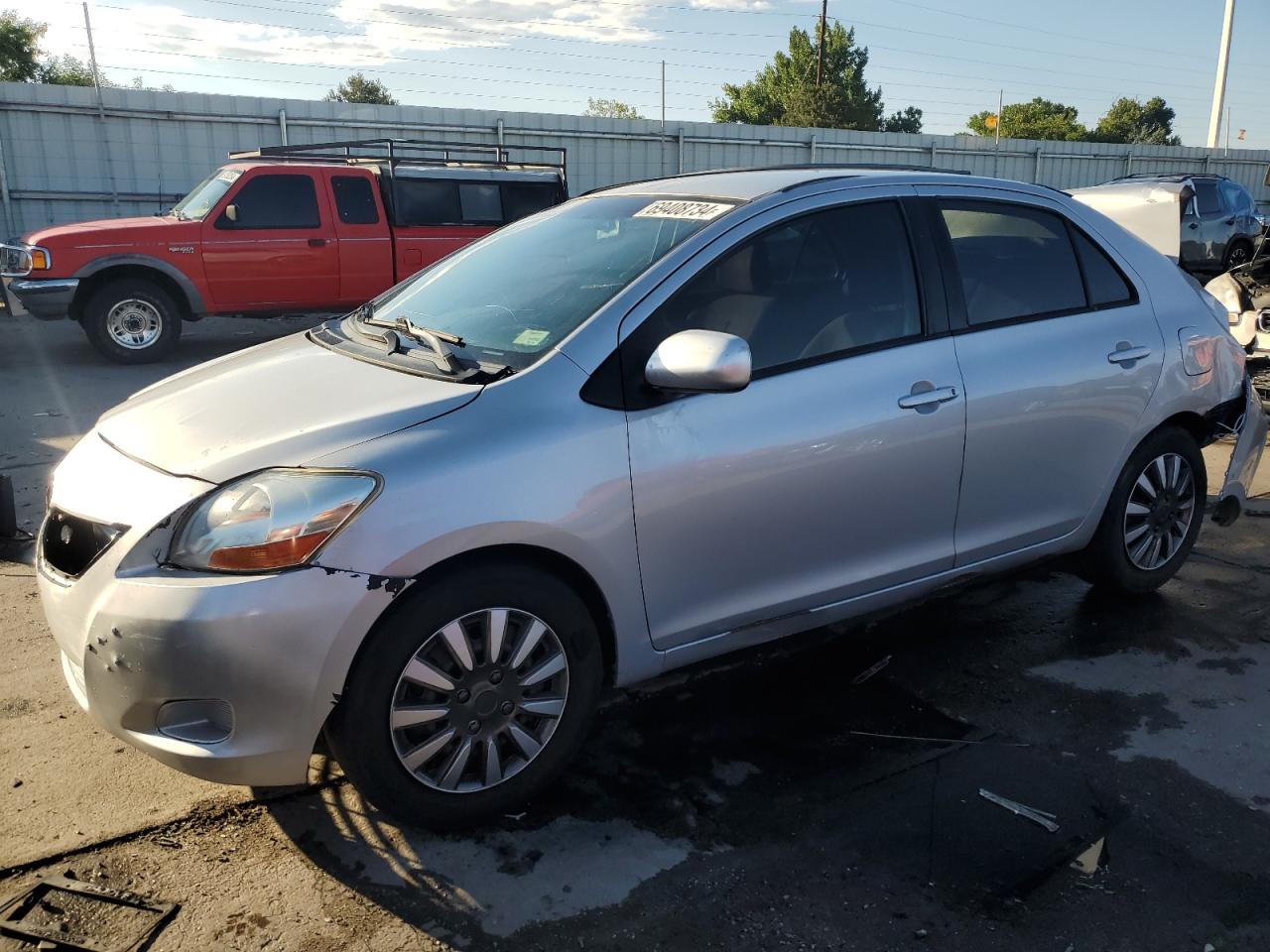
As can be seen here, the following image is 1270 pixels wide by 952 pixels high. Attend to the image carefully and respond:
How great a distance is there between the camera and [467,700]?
2793 mm

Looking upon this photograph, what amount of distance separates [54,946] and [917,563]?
8.83ft

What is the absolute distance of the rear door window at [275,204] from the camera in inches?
423

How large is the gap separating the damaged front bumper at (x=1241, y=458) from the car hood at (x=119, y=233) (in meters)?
9.36

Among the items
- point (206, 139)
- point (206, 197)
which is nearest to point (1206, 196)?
point (206, 197)

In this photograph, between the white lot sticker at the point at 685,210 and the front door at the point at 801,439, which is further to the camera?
the white lot sticker at the point at 685,210

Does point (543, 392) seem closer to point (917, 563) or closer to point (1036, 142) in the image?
point (917, 563)

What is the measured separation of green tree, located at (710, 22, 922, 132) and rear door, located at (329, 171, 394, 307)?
145 feet

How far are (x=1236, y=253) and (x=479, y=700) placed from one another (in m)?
18.4

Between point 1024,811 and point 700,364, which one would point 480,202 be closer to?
point 700,364

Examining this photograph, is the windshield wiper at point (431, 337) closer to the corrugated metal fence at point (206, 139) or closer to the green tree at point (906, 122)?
the corrugated metal fence at point (206, 139)

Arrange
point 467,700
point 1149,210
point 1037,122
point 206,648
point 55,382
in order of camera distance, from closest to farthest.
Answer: point 206,648 → point 467,700 → point 55,382 → point 1149,210 → point 1037,122

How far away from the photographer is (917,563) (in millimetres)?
3639

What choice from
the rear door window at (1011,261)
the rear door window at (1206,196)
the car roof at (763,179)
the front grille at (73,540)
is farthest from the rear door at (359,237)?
the rear door window at (1206,196)

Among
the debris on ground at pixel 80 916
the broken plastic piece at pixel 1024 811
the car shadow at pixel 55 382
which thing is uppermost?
the car shadow at pixel 55 382
